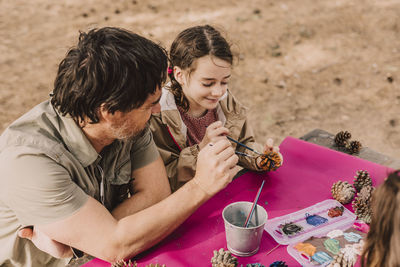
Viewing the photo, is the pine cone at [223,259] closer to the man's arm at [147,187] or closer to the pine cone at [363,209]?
the man's arm at [147,187]

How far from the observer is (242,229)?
1438 millimetres

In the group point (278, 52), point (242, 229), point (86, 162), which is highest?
point (86, 162)

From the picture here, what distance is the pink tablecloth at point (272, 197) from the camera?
1.56 metres

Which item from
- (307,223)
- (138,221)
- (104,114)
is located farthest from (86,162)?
(307,223)

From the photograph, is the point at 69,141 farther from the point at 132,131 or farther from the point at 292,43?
the point at 292,43

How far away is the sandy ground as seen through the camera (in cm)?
468

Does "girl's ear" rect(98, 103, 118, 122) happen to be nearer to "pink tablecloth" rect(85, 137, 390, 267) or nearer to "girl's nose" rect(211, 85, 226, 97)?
"pink tablecloth" rect(85, 137, 390, 267)

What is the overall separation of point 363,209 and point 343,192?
140 mm

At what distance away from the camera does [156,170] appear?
6.47ft

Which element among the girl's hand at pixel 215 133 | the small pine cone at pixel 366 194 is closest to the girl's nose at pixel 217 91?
the girl's hand at pixel 215 133

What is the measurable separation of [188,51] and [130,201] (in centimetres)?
112

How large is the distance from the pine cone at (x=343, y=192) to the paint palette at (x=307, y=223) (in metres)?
0.03

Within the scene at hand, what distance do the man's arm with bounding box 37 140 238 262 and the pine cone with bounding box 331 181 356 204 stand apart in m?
0.63

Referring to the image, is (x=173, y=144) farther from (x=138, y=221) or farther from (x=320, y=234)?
(x=320, y=234)
